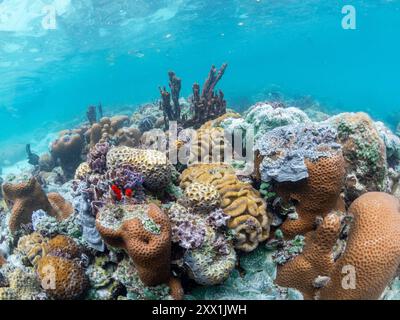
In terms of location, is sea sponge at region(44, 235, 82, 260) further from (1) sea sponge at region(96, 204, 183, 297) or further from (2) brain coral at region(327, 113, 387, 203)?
(2) brain coral at region(327, 113, 387, 203)

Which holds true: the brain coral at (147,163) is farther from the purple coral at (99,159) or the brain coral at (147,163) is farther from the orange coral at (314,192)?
the orange coral at (314,192)

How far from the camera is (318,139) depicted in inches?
139

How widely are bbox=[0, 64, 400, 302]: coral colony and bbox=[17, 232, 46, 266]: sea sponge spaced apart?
2cm

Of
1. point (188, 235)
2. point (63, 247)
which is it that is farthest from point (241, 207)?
point (63, 247)

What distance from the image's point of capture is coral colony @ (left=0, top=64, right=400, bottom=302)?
9.84 feet

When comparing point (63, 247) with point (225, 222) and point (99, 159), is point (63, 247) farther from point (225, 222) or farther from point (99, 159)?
point (225, 222)

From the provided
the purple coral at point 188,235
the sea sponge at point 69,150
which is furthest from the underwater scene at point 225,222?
the sea sponge at point 69,150

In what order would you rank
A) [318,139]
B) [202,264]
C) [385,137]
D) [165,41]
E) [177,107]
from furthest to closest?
[165,41] < [177,107] < [385,137] < [318,139] < [202,264]

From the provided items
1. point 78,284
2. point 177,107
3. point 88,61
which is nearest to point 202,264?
point 78,284

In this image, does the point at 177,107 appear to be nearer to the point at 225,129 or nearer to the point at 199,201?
the point at 225,129

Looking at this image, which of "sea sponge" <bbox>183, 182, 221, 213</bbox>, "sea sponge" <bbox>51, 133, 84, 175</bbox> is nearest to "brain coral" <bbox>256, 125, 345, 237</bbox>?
"sea sponge" <bbox>183, 182, 221, 213</bbox>

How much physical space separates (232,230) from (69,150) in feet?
23.5

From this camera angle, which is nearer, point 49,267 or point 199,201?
point 49,267
